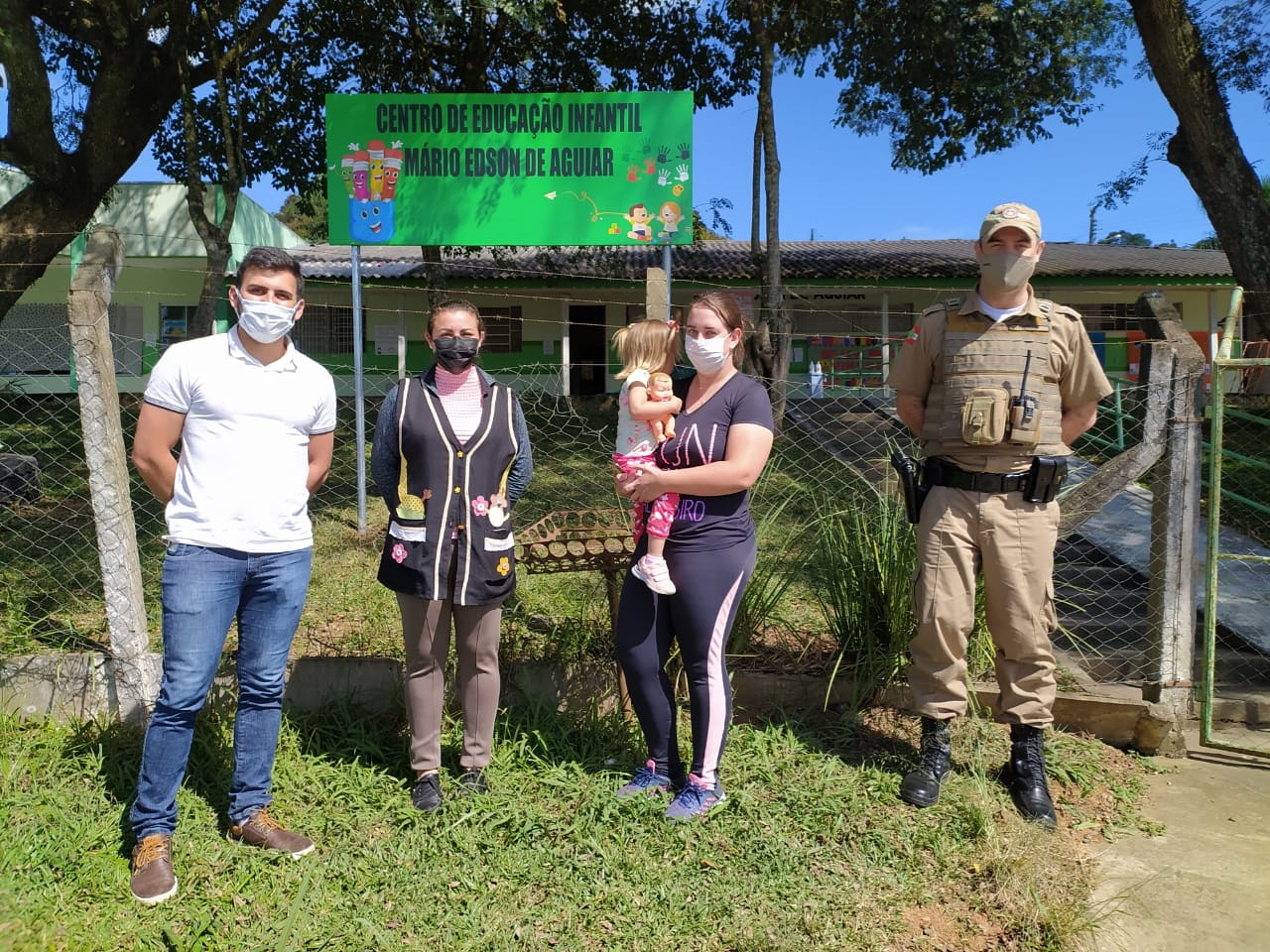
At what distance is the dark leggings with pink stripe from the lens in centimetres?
271

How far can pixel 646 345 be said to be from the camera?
8.99ft

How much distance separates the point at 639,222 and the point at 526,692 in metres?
3.72

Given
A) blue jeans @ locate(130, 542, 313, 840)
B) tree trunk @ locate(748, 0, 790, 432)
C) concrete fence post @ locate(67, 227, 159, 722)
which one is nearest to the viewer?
blue jeans @ locate(130, 542, 313, 840)

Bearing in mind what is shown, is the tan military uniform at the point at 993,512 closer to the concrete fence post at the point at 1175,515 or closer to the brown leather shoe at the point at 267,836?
the concrete fence post at the point at 1175,515

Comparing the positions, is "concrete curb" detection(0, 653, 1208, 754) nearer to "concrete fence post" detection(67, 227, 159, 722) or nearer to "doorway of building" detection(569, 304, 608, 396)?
"concrete fence post" detection(67, 227, 159, 722)

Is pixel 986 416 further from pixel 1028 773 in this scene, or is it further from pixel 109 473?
pixel 109 473

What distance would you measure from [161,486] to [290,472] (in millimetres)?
361

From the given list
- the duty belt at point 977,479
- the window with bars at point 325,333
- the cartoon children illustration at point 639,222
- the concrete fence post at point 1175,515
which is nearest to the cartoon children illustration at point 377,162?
the cartoon children illustration at point 639,222

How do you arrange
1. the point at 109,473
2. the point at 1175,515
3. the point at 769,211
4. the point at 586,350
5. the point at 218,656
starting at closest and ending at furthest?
the point at 218,656 → the point at 109,473 → the point at 1175,515 → the point at 769,211 → the point at 586,350

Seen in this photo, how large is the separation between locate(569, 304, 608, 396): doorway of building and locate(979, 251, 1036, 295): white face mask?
1607cm

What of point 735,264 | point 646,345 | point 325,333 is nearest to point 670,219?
point 646,345

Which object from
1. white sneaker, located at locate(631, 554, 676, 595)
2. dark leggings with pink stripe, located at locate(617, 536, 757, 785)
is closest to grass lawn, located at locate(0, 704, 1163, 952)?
dark leggings with pink stripe, located at locate(617, 536, 757, 785)

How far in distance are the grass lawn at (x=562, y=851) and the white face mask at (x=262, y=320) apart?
1514 millimetres

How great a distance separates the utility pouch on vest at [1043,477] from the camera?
9.12 ft
